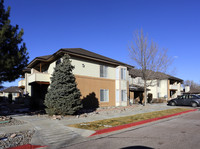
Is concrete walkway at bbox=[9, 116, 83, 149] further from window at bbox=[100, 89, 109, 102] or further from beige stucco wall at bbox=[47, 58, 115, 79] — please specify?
window at bbox=[100, 89, 109, 102]

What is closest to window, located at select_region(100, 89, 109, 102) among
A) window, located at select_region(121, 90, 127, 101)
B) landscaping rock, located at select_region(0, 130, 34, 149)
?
window, located at select_region(121, 90, 127, 101)

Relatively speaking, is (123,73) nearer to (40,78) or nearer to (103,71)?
(103,71)

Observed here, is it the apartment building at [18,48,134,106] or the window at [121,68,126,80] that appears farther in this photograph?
the window at [121,68,126,80]

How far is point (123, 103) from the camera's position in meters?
22.9

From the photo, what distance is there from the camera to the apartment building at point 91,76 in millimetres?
17938

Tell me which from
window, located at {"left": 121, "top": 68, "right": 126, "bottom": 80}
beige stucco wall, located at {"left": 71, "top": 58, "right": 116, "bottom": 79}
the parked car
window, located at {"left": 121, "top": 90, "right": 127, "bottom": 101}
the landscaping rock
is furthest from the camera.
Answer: window, located at {"left": 121, "top": 68, "right": 126, "bottom": 80}

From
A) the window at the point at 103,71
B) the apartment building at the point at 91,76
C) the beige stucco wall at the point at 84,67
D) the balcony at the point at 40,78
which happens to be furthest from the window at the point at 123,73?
the balcony at the point at 40,78

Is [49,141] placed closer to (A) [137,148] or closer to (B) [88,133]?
(B) [88,133]

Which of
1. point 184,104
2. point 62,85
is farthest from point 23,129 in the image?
point 184,104

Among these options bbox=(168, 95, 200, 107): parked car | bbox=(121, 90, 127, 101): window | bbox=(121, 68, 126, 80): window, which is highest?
bbox=(121, 68, 126, 80): window

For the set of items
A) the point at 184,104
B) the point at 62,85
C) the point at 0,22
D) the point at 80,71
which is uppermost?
the point at 0,22

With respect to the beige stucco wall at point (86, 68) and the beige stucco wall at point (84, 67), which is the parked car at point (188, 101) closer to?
the beige stucco wall at point (86, 68)

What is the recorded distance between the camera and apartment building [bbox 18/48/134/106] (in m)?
17.9

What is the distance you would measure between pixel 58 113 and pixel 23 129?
13.7 feet
